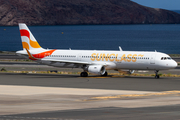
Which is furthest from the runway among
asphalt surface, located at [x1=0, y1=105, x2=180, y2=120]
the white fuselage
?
the white fuselage

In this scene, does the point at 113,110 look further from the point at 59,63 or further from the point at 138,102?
the point at 59,63

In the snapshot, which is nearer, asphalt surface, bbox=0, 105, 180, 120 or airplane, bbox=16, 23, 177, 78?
asphalt surface, bbox=0, 105, 180, 120

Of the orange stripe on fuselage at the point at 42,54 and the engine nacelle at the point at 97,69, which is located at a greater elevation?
the orange stripe on fuselage at the point at 42,54

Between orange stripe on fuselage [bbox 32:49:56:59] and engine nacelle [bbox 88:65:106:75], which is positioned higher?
orange stripe on fuselage [bbox 32:49:56:59]

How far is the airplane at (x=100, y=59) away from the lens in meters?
51.3

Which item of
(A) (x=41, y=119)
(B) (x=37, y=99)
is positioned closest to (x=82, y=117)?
(A) (x=41, y=119)

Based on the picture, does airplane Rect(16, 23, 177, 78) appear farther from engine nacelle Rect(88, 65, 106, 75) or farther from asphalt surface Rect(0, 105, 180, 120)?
asphalt surface Rect(0, 105, 180, 120)

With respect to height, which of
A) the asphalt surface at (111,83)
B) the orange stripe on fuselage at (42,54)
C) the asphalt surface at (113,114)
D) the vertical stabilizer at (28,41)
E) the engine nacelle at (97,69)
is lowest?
the asphalt surface at (113,114)

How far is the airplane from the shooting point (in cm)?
5128

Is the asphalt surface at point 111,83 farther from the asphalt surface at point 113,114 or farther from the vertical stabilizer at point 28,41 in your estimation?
the asphalt surface at point 113,114

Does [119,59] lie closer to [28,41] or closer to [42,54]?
[42,54]

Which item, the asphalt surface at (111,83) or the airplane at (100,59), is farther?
the airplane at (100,59)

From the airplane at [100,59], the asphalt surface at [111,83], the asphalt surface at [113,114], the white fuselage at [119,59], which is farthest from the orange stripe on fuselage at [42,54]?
the asphalt surface at [113,114]

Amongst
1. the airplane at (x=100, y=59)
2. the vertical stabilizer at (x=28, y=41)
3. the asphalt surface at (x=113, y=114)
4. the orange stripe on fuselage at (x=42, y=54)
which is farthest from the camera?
the vertical stabilizer at (x=28, y=41)
